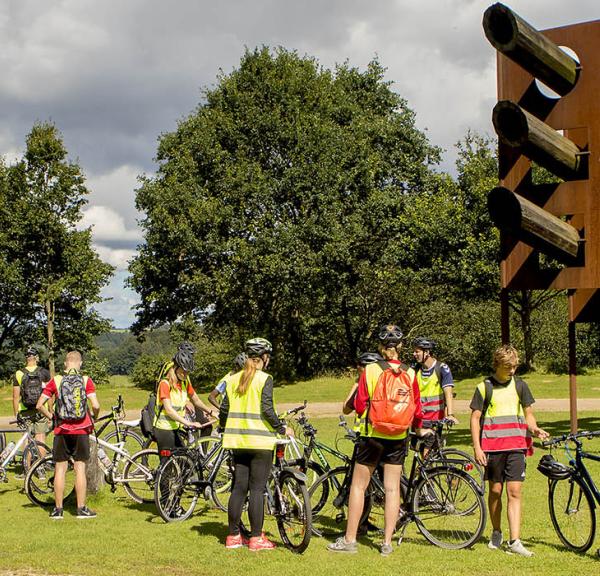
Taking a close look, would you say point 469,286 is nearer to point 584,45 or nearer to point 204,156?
point 204,156

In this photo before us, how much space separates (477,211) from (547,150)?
831 inches

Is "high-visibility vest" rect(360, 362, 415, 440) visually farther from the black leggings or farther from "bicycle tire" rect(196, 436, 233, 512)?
"bicycle tire" rect(196, 436, 233, 512)

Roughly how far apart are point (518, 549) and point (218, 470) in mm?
3403

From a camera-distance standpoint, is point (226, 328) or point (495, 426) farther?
point (226, 328)

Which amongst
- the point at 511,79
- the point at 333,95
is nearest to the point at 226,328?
the point at 333,95

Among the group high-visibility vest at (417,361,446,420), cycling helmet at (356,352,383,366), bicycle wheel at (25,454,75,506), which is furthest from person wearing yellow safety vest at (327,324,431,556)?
bicycle wheel at (25,454,75,506)

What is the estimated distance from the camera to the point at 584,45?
→ 1195 centimetres

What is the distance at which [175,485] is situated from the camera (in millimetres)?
8586

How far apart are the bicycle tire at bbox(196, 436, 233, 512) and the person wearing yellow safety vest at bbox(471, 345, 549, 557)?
119 inches

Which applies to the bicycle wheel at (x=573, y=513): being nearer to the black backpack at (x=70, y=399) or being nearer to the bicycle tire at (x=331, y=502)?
the bicycle tire at (x=331, y=502)

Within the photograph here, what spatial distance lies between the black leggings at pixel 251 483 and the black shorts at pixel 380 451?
840mm

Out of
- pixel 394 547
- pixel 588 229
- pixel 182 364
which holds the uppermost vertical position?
pixel 588 229

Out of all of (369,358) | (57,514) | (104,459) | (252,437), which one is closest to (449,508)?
(369,358)

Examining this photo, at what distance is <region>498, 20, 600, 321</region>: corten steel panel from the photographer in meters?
12.0
